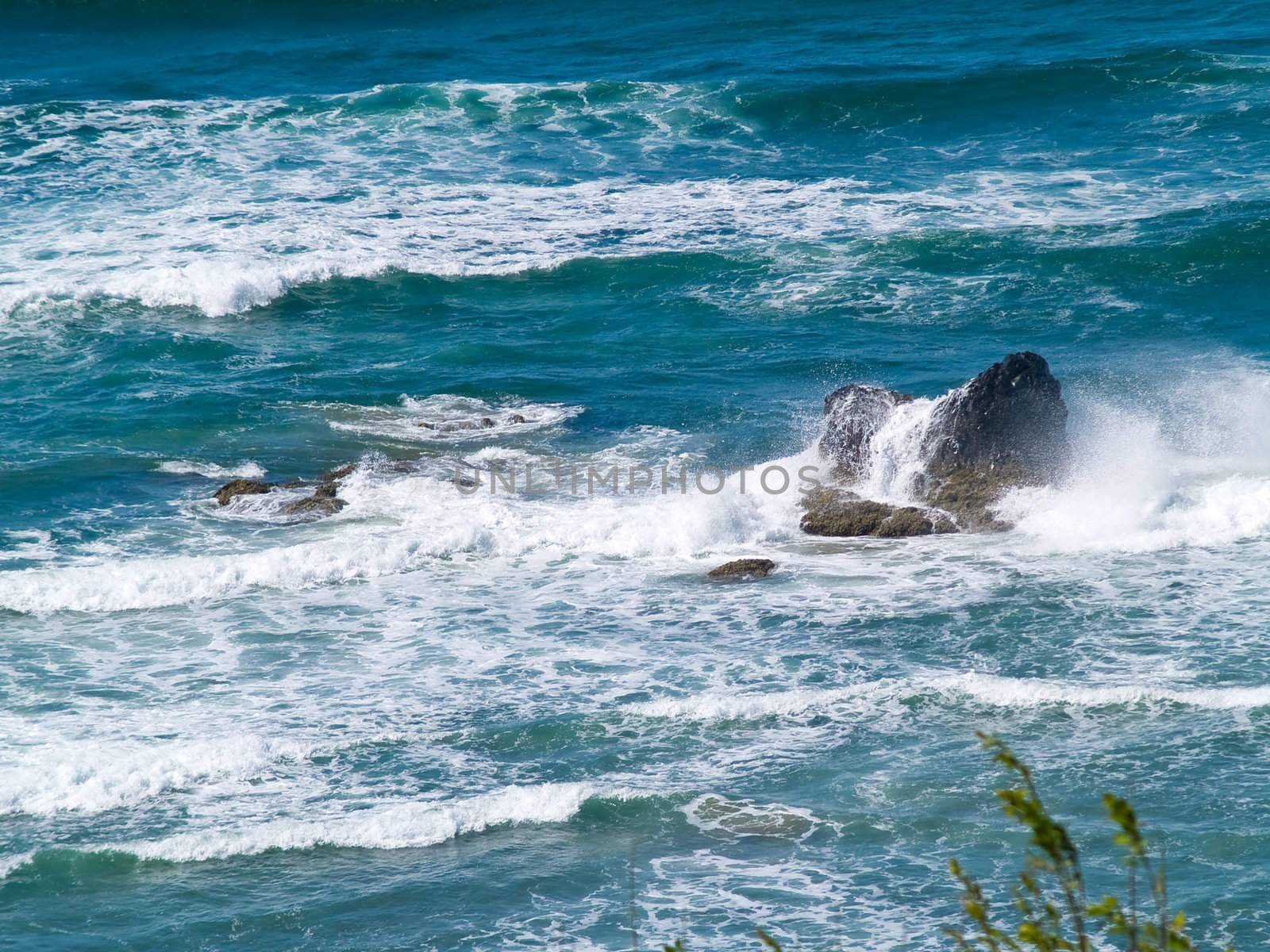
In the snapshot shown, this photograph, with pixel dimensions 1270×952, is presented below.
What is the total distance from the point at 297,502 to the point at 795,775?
846 cm

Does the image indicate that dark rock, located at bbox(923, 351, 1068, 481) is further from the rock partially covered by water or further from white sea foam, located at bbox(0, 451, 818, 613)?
white sea foam, located at bbox(0, 451, 818, 613)

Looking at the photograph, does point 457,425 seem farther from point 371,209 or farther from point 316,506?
point 371,209

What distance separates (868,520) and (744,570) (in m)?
1.88

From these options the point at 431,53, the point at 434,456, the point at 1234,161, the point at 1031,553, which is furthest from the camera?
the point at 431,53

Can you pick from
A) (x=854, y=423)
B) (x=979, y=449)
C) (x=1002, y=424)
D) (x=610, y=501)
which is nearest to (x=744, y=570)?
(x=610, y=501)

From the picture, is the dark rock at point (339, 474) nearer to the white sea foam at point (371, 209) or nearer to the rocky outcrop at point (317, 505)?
the rocky outcrop at point (317, 505)

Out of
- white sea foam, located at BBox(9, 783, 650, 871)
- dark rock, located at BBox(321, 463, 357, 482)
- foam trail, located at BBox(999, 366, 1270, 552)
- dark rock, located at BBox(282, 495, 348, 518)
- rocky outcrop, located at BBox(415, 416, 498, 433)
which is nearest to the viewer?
white sea foam, located at BBox(9, 783, 650, 871)

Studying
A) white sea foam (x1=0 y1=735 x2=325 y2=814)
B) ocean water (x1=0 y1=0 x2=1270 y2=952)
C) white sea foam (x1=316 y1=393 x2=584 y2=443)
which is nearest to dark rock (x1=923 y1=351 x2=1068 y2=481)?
ocean water (x1=0 y1=0 x2=1270 y2=952)

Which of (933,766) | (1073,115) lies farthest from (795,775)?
(1073,115)

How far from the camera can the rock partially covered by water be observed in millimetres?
15938

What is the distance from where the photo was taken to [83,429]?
2025 centimetres

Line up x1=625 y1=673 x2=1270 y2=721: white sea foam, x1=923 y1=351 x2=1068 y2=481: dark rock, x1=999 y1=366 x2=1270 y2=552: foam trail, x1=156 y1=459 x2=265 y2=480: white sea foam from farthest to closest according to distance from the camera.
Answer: x1=156 y1=459 x2=265 y2=480: white sea foam → x1=923 y1=351 x2=1068 y2=481: dark rock → x1=999 y1=366 x2=1270 y2=552: foam trail → x1=625 y1=673 x2=1270 y2=721: white sea foam

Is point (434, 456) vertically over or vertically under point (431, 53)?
under

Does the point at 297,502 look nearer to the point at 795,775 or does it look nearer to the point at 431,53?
the point at 795,775
